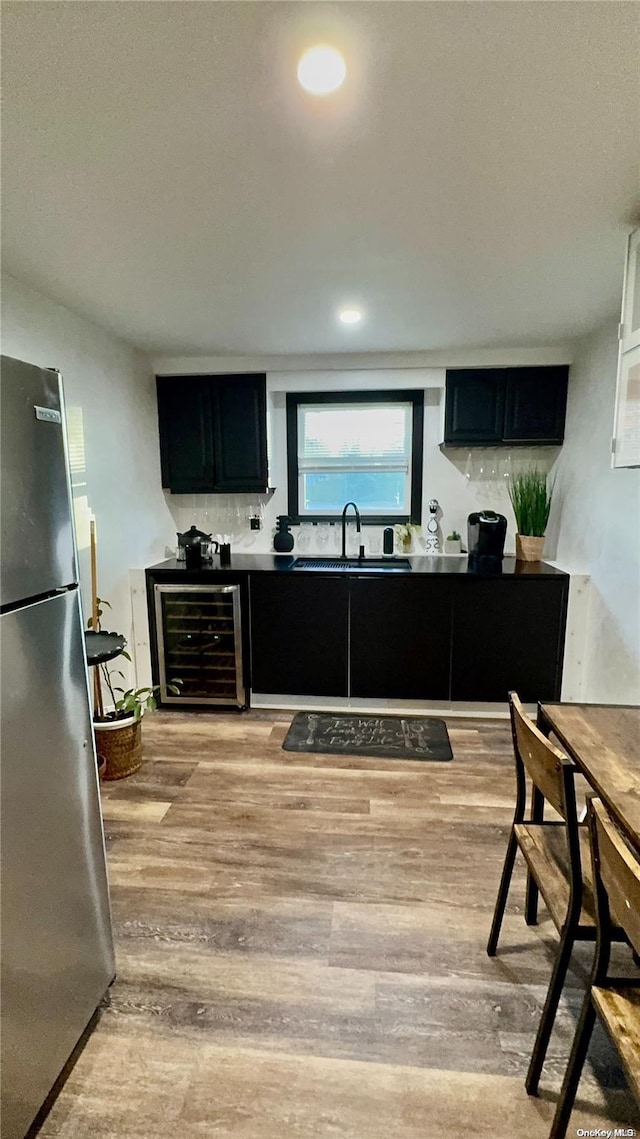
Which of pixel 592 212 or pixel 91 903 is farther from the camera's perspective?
pixel 592 212

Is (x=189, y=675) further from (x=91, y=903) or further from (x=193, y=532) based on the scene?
(x=91, y=903)

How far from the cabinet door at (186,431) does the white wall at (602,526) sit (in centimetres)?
255

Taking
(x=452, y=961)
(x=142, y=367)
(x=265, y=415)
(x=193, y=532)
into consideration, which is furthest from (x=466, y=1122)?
(x=142, y=367)

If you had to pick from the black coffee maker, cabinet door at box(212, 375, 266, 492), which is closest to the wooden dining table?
the black coffee maker

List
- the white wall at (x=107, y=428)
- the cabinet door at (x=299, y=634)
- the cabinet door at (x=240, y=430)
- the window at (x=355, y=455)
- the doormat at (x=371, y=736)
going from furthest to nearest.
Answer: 1. the window at (x=355, y=455)
2. the cabinet door at (x=240, y=430)
3. the cabinet door at (x=299, y=634)
4. the doormat at (x=371, y=736)
5. the white wall at (x=107, y=428)

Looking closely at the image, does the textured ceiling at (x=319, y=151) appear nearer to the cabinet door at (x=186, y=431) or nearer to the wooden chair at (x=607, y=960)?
the cabinet door at (x=186, y=431)

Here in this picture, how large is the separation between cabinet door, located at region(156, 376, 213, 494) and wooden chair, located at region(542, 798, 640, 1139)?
332 cm

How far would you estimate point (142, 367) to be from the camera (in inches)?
140

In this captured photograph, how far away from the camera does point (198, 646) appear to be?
3580 mm

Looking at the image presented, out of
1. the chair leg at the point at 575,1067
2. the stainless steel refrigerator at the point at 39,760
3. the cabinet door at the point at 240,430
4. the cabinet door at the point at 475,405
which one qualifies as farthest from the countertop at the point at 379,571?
the chair leg at the point at 575,1067

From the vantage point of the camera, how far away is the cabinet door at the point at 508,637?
3197 mm

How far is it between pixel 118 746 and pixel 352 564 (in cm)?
190

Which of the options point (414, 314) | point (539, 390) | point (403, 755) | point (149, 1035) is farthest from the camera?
point (539, 390)

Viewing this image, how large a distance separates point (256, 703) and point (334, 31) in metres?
3.31
